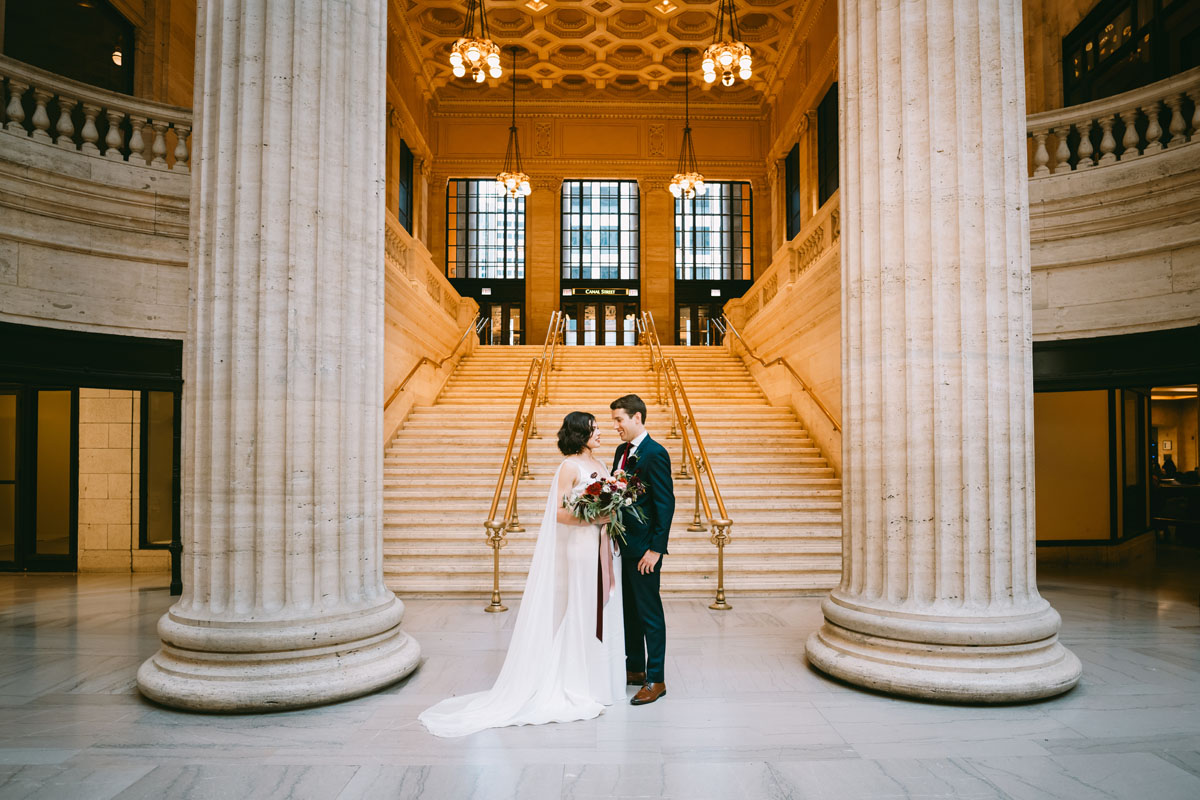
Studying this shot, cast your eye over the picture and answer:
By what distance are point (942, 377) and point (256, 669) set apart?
4.75 meters

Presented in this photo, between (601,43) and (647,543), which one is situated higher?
(601,43)

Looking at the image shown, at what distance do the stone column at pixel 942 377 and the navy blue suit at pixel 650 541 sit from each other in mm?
1277

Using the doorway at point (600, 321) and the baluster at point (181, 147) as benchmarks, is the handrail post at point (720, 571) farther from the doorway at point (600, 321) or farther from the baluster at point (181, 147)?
the doorway at point (600, 321)

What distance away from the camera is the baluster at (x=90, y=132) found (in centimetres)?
826

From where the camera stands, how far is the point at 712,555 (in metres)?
8.66

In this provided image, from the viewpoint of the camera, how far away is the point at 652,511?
4.86 meters

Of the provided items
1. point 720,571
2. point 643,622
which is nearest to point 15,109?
point 643,622

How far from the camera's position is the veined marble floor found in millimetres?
3572

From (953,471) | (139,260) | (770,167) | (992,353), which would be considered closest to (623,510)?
(953,471)

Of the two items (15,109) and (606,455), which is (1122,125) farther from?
(15,109)

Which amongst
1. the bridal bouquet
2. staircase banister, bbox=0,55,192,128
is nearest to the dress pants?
the bridal bouquet

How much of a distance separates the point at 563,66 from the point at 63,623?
19.0 metres

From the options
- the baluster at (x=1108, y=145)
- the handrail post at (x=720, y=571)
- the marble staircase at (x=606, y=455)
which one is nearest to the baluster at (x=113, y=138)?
the marble staircase at (x=606, y=455)

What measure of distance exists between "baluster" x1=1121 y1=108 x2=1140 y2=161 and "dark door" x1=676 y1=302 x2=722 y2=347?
605 inches
